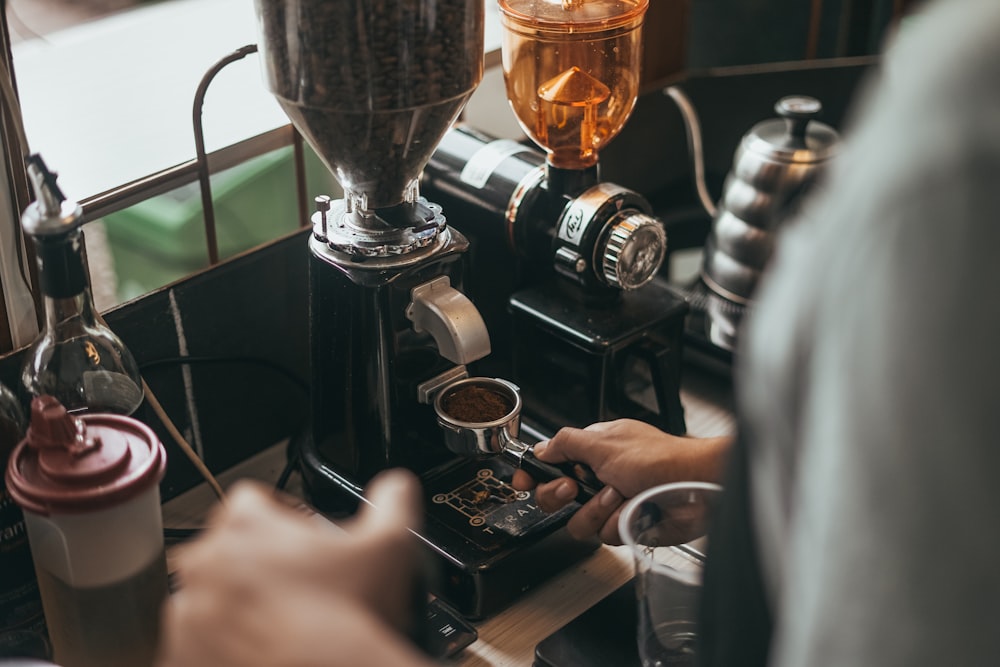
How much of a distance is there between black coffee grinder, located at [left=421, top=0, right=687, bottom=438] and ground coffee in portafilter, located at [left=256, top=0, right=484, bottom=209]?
0.54 ft

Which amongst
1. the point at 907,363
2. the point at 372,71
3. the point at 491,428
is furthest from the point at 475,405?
the point at 907,363

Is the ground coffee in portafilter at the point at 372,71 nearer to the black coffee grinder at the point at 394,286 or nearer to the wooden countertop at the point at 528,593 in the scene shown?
the black coffee grinder at the point at 394,286

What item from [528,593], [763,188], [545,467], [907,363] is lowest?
[528,593]

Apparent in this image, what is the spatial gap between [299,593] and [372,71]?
0.41 m

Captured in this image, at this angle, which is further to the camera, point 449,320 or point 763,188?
point 763,188

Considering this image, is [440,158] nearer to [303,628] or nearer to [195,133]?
[195,133]

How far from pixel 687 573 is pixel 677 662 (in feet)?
0.29

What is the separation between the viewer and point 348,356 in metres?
0.90

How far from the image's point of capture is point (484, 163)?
3.34 feet

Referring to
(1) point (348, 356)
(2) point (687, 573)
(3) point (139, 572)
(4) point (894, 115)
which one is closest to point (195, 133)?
(1) point (348, 356)

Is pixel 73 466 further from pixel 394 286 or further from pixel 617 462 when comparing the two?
pixel 617 462

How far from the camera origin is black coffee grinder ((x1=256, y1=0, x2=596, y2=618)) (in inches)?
30.1

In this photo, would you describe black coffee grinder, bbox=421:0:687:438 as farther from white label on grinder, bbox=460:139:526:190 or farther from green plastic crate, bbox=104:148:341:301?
green plastic crate, bbox=104:148:341:301

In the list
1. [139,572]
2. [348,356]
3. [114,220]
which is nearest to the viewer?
[139,572]
